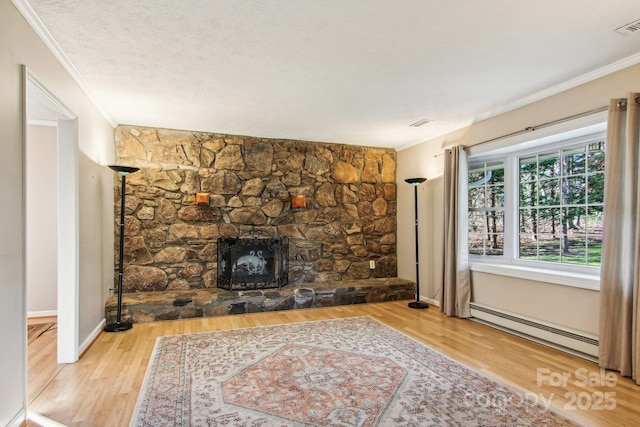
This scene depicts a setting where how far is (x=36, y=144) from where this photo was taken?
14.7 feet

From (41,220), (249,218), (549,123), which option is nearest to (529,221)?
(549,123)

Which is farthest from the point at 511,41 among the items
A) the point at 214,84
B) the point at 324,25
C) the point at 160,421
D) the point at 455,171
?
the point at 160,421

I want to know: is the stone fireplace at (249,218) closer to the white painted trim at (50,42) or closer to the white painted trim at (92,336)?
the white painted trim at (92,336)

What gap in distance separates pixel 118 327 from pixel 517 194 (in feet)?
15.8

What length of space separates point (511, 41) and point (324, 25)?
4.40 feet

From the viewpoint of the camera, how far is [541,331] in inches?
137

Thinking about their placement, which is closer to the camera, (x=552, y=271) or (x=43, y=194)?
(x=552, y=271)

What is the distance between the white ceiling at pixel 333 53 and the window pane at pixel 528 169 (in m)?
0.68

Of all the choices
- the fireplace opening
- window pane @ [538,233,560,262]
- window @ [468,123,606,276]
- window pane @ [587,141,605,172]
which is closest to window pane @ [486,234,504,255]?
window @ [468,123,606,276]

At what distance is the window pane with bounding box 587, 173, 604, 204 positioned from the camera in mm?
3330

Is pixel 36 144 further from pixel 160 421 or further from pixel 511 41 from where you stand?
pixel 511 41

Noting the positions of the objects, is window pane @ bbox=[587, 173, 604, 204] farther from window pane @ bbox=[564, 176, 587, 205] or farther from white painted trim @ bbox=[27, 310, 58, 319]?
white painted trim @ bbox=[27, 310, 58, 319]

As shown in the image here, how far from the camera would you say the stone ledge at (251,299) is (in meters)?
4.23

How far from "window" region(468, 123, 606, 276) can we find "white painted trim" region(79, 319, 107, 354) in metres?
4.39
